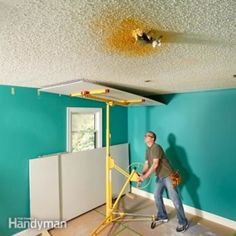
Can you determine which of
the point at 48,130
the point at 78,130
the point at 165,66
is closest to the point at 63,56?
the point at 165,66

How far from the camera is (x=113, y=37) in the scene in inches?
48.3

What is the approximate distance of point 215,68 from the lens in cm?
198

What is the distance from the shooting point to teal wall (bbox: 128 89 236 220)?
314 centimetres

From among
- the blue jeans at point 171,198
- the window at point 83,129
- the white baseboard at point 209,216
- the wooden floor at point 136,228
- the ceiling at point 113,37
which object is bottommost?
the wooden floor at point 136,228

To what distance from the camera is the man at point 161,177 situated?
2979 millimetres

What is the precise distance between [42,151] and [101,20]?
250 centimetres

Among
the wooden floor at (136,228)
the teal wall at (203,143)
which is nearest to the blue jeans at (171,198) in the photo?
the wooden floor at (136,228)

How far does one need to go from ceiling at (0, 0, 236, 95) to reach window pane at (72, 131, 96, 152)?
1.66 m

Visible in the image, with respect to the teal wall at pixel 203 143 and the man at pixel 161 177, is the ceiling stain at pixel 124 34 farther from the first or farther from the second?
the teal wall at pixel 203 143

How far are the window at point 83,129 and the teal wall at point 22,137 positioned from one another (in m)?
0.16

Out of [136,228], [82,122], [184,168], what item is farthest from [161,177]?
[82,122]

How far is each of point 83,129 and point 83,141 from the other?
0.74 ft

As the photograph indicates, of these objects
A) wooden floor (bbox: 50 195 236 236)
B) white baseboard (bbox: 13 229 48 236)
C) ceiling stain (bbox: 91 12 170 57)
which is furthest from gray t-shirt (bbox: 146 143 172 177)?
white baseboard (bbox: 13 229 48 236)

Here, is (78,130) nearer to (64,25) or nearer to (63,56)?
(63,56)
